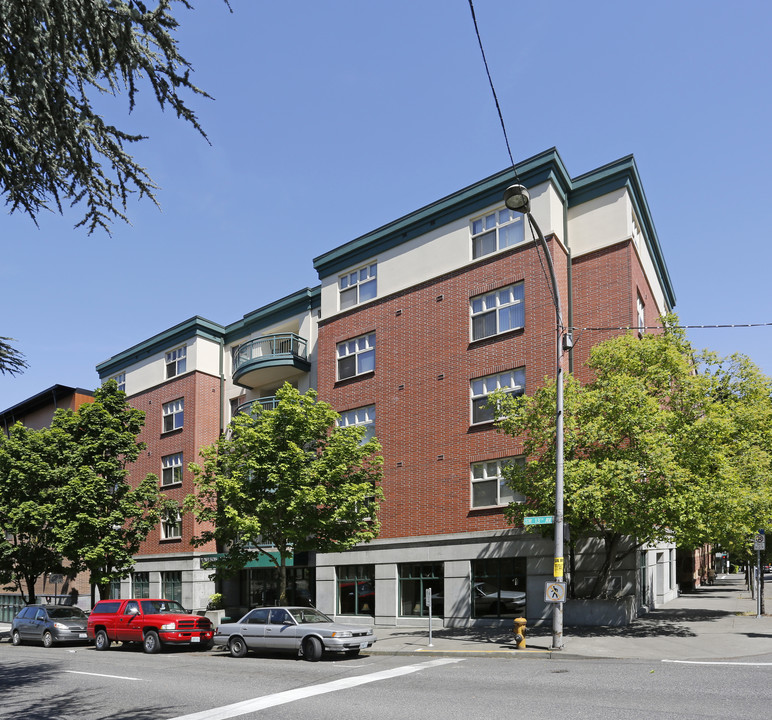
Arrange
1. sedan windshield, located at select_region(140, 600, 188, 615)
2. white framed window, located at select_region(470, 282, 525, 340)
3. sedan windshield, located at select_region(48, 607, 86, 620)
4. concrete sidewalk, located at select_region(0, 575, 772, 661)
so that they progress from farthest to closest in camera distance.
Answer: sedan windshield, located at select_region(48, 607, 86, 620)
white framed window, located at select_region(470, 282, 525, 340)
sedan windshield, located at select_region(140, 600, 188, 615)
concrete sidewalk, located at select_region(0, 575, 772, 661)

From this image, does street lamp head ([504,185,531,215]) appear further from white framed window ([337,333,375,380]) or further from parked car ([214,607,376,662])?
white framed window ([337,333,375,380])

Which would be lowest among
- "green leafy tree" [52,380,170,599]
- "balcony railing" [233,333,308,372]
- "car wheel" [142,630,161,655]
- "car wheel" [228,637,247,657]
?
"car wheel" [142,630,161,655]

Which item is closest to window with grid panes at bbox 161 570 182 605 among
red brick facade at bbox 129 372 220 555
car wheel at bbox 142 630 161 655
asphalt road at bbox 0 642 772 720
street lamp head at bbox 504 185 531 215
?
red brick facade at bbox 129 372 220 555

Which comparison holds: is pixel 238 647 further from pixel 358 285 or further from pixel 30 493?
pixel 30 493

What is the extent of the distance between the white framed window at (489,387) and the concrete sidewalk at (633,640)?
7.10 m

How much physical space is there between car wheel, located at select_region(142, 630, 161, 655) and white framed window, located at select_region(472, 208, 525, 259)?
16.6 metres

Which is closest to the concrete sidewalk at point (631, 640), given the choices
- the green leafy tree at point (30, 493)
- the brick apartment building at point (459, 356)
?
the brick apartment building at point (459, 356)

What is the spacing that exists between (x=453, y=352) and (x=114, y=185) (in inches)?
782

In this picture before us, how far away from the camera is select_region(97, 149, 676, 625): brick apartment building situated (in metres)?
25.8

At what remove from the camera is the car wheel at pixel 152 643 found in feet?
77.0

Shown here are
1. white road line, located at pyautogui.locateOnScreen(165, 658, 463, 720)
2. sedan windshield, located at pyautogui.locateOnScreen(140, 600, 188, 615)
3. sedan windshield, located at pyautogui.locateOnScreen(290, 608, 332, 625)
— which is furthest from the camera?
sedan windshield, located at pyautogui.locateOnScreen(140, 600, 188, 615)

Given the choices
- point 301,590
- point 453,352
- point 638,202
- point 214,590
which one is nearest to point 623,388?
point 453,352

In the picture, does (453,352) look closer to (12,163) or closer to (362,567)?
(362,567)

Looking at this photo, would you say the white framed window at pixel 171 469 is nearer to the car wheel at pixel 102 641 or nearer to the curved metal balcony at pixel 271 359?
the curved metal balcony at pixel 271 359
